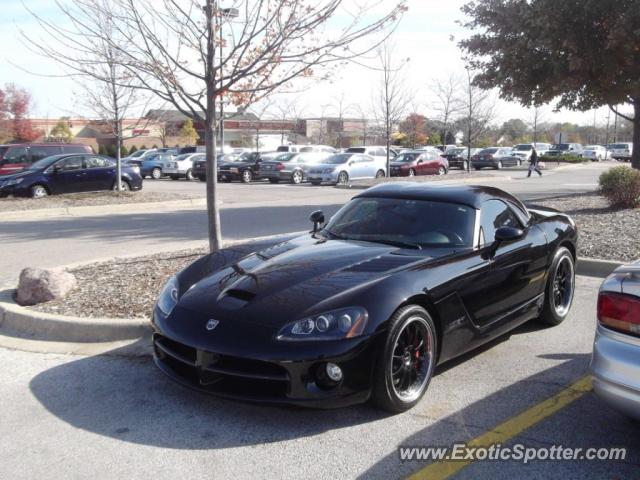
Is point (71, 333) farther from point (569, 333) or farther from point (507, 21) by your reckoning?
point (507, 21)

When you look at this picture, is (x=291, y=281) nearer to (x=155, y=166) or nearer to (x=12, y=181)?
(x=12, y=181)

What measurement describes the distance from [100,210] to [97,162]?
3.98 m

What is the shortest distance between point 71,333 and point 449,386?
130 inches

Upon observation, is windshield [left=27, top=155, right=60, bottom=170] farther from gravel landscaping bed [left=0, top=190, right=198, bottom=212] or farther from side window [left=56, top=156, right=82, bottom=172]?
gravel landscaping bed [left=0, top=190, right=198, bottom=212]

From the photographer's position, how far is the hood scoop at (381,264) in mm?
4262

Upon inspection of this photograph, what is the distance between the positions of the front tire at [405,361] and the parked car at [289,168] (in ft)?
79.5

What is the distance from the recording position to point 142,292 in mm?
6352

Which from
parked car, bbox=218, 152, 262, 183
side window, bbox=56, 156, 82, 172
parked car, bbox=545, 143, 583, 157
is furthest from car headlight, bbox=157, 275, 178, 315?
parked car, bbox=545, 143, 583, 157

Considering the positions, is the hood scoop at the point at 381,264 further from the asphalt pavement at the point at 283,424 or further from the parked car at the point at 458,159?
A: the parked car at the point at 458,159

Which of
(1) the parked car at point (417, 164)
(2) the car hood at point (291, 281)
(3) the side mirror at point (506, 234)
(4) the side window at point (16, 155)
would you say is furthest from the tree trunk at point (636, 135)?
(4) the side window at point (16, 155)

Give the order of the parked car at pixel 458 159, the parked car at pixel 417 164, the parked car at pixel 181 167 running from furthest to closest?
the parked car at pixel 458 159
the parked car at pixel 417 164
the parked car at pixel 181 167

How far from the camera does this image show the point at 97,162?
19281 millimetres

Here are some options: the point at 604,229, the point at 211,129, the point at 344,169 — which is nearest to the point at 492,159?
the point at 344,169

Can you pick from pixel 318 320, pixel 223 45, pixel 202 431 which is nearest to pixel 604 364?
pixel 318 320
